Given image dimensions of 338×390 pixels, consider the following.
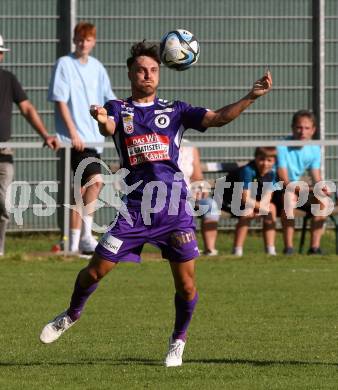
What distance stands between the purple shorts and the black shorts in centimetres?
589

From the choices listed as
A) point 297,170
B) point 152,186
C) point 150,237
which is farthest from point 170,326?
point 297,170

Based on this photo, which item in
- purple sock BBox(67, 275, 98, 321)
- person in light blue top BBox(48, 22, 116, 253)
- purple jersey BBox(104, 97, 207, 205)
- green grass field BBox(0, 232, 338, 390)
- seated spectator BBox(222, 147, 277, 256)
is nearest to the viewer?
green grass field BBox(0, 232, 338, 390)

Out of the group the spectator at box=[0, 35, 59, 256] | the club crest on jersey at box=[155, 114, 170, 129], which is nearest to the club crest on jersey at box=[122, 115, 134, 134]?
the club crest on jersey at box=[155, 114, 170, 129]

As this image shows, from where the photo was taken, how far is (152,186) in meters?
7.42

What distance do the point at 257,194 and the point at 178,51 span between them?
20.8ft

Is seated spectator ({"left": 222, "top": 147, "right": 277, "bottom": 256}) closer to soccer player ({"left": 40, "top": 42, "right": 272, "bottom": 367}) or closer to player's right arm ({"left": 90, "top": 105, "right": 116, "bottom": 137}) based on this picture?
soccer player ({"left": 40, "top": 42, "right": 272, "bottom": 367})

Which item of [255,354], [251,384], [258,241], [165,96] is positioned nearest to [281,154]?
[258,241]

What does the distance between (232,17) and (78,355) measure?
10.7 m

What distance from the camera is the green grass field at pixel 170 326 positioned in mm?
6949

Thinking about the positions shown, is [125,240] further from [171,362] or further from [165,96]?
[165,96]

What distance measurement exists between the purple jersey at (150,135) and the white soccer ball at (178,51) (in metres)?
0.38

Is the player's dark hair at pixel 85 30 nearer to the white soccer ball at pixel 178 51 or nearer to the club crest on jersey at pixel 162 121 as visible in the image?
the white soccer ball at pixel 178 51

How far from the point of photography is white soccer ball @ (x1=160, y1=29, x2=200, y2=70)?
795 cm

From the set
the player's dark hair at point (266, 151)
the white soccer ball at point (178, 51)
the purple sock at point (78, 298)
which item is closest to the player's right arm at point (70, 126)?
the player's dark hair at point (266, 151)
